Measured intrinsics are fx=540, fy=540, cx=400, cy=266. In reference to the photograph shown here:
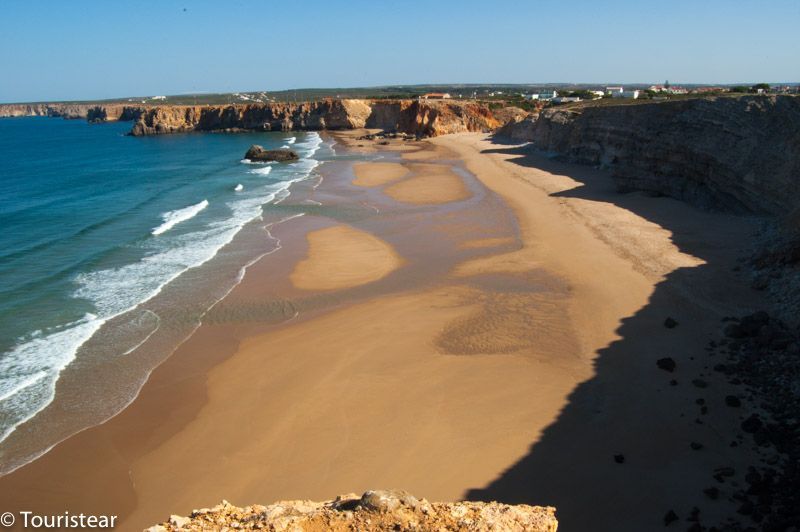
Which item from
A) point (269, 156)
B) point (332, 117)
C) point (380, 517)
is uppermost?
point (332, 117)

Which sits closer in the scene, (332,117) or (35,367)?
(35,367)

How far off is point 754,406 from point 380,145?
59.2 meters

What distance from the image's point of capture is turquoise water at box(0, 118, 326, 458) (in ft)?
45.9

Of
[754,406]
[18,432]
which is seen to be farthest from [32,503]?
[754,406]

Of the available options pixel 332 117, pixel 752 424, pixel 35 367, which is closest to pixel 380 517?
pixel 752 424

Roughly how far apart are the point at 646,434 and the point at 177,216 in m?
25.7

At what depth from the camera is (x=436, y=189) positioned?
3522cm

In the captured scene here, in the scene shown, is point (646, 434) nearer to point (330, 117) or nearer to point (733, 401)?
point (733, 401)

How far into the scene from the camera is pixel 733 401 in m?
9.94

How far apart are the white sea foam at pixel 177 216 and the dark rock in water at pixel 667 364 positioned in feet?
71.5

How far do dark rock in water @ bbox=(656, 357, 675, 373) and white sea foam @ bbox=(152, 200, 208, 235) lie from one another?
71.5ft

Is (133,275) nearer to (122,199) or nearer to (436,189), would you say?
(122,199)

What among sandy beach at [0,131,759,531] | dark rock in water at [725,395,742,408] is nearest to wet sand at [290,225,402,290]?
sandy beach at [0,131,759,531]

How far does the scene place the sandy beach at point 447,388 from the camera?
893cm
